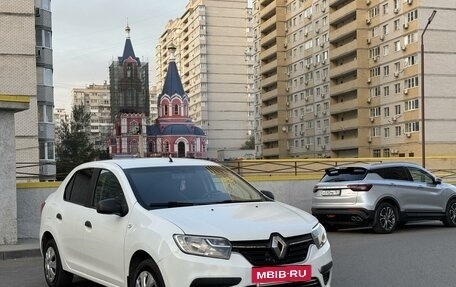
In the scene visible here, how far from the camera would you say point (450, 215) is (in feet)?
45.1

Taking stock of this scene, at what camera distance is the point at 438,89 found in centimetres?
6262

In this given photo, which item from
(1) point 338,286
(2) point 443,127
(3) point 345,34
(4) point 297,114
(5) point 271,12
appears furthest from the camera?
(5) point 271,12

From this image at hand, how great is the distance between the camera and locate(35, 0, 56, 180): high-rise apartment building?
134ft

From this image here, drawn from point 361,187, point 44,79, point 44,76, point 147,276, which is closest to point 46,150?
point 44,79

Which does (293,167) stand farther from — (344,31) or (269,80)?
(269,80)

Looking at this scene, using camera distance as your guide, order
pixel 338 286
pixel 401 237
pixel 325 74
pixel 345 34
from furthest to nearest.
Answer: pixel 325 74 < pixel 345 34 < pixel 401 237 < pixel 338 286

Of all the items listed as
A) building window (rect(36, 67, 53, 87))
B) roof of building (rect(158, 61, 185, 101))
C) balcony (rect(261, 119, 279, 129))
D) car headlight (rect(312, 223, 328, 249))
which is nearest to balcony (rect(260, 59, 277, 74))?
balcony (rect(261, 119, 279, 129))

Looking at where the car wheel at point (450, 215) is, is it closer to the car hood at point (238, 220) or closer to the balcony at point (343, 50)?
the car hood at point (238, 220)

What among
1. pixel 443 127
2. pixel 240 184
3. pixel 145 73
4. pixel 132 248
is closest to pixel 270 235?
pixel 132 248

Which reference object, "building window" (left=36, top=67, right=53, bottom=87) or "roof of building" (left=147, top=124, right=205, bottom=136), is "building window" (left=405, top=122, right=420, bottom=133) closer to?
"building window" (left=36, top=67, right=53, bottom=87)

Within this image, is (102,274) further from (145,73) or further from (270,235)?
(145,73)

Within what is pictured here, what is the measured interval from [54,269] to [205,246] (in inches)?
124

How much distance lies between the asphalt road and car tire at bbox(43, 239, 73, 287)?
303 millimetres

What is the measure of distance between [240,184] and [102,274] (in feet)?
6.14
